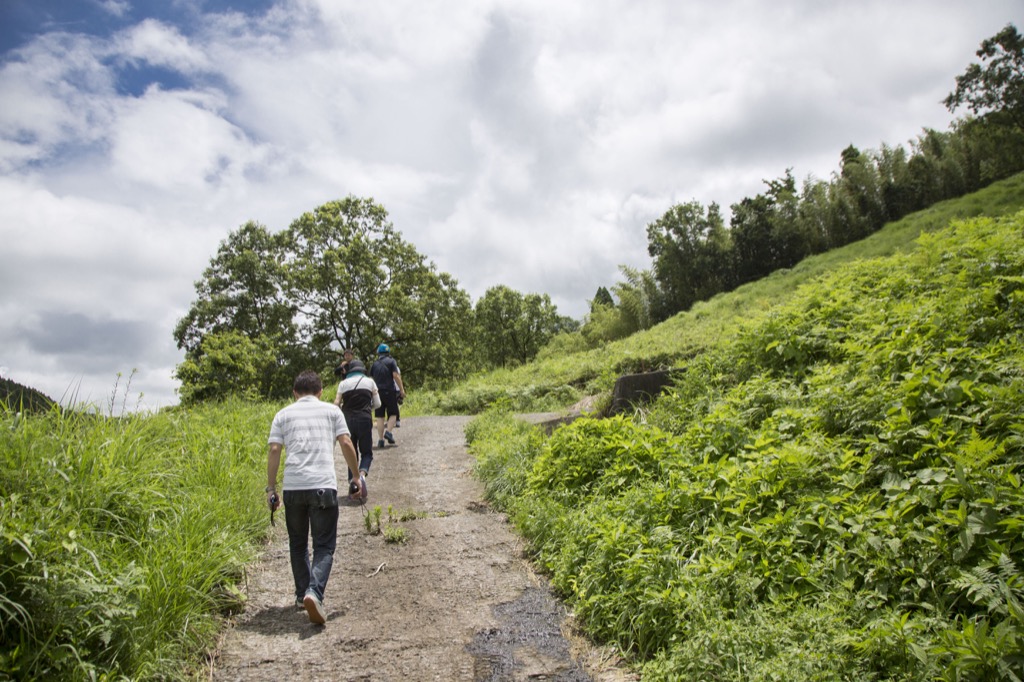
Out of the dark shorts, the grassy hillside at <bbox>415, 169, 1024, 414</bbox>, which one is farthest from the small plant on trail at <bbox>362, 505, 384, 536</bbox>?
the grassy hillside at <bbox>415, 169, 1024, 414</bbox>

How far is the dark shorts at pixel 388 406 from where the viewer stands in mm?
11031

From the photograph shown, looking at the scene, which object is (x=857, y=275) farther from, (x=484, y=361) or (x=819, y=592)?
(x=484, y=361)

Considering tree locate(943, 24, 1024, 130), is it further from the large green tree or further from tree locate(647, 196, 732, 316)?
the large green tree

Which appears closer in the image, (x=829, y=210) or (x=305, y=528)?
(x=305, y=528)

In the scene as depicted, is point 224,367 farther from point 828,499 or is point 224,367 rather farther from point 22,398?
point 828,499

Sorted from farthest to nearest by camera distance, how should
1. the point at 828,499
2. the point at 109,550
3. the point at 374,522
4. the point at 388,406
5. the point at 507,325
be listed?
the point at 507,325 → the point at 388,406 → the point at 374,522 → the point at 828,499 → the point at 109,550

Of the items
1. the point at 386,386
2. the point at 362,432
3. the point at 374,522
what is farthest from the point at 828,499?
the point at 386,386

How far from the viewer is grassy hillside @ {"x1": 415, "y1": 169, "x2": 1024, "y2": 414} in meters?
14.2

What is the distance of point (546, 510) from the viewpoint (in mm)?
6207

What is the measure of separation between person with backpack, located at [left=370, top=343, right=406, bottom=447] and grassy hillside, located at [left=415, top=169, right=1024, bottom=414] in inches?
160

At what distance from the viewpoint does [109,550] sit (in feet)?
13.1

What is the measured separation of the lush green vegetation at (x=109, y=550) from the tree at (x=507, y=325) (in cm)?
4545

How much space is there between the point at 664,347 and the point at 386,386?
7.54 m

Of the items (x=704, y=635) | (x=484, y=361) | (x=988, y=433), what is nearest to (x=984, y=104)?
(x=484, y=361)
